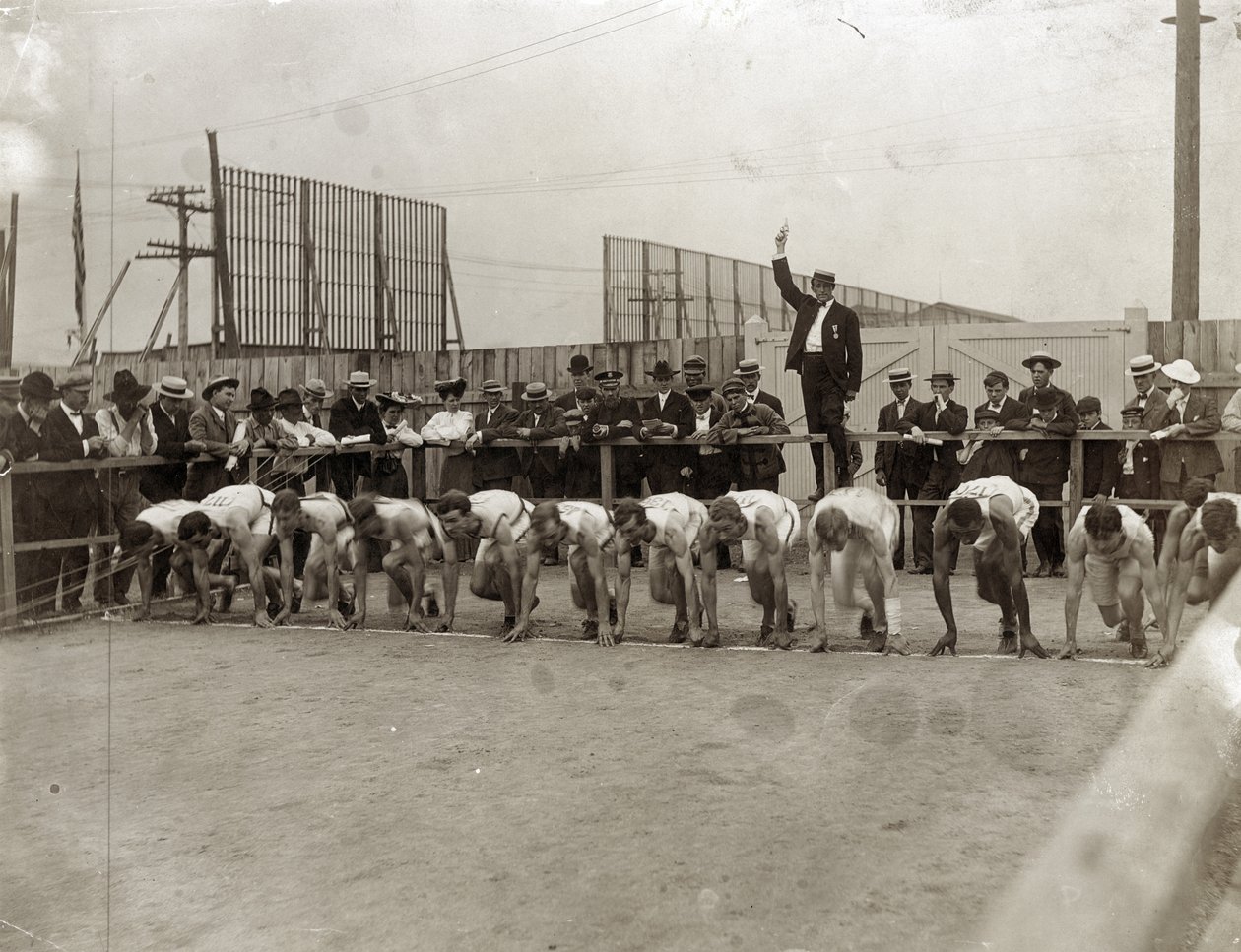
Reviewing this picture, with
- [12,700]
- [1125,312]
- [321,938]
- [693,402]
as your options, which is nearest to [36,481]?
[12,700]

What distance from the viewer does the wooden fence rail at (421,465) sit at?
8805mm

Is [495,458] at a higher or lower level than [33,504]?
higher

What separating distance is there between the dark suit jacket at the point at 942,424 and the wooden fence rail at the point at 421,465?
20cm

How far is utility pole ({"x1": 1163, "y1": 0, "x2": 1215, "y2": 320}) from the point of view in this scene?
27.0 feet

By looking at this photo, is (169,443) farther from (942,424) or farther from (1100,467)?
(1100,467)

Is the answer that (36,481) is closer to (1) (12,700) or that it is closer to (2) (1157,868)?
(1) (12,700)

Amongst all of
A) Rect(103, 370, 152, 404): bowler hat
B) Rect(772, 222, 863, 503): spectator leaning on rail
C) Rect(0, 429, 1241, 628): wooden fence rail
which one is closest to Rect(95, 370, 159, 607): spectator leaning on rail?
Rect(103, 370, 152, 404): bowler hat

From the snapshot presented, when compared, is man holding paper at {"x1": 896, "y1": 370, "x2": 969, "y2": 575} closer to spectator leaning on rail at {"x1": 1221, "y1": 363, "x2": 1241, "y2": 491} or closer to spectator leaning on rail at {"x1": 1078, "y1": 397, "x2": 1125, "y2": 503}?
spectator leaning on rail at {"x1": 1078, "y1": 397, "x2": 1125, "y2": 503}

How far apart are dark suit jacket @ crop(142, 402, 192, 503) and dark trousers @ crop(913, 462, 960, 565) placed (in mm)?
6320

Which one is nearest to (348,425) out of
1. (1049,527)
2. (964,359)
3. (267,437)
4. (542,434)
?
(267,437)

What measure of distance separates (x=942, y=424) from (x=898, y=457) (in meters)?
0.51

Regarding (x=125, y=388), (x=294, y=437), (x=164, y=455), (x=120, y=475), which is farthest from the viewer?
(x=294, y=437)

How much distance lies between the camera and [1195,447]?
9508 millimetres

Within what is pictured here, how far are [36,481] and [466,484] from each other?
420cm
